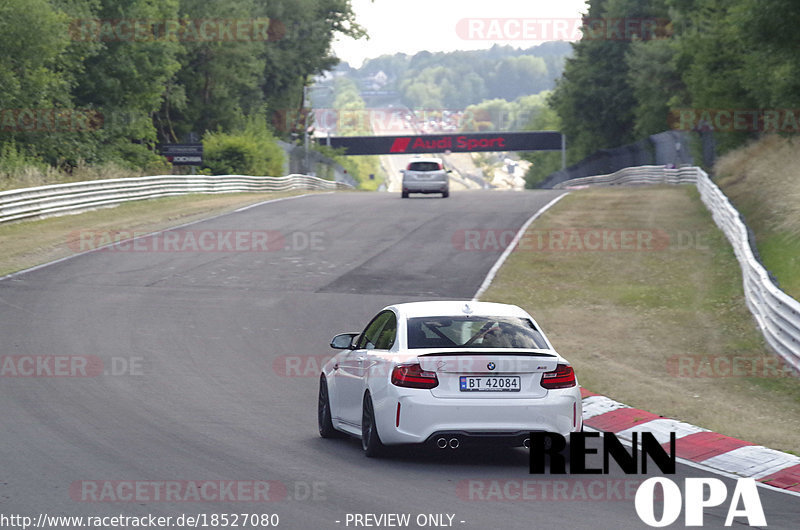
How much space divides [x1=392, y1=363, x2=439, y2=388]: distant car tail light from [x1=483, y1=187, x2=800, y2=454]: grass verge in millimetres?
3608

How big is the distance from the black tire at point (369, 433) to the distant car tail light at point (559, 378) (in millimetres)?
1390

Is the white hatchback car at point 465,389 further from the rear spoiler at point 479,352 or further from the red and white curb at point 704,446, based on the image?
the red and white curb at point 704,446

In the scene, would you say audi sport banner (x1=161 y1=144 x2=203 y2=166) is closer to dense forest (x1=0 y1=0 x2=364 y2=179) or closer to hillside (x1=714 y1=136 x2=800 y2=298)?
dense forest (x1=0 y1=0 x2=364 y2=179)

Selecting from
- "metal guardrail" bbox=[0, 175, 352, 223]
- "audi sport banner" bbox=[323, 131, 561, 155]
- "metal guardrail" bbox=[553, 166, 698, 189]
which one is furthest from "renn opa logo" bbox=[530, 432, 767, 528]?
"audi sport banner" bbox=[323, 131, 561, 155]

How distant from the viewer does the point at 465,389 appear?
859 centimetres

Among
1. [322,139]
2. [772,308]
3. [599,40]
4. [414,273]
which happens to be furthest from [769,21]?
[322,139]

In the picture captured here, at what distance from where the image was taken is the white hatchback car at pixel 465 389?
8.51m

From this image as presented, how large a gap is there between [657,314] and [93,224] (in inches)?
679

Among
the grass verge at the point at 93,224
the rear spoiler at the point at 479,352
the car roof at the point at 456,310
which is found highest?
the car roof at the point at 456,310

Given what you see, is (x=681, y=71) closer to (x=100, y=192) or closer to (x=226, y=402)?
(x=100, y=192)

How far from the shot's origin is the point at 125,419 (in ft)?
34.1

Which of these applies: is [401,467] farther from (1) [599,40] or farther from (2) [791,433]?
(1) [599,40]

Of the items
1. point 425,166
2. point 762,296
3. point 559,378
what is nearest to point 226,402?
point 559,378

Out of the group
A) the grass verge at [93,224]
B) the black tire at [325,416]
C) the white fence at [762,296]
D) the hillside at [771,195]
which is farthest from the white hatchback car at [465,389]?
the grass verge at [93,224]
